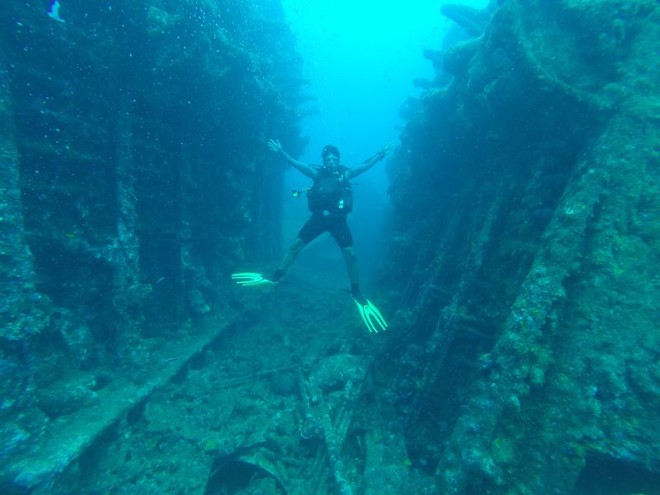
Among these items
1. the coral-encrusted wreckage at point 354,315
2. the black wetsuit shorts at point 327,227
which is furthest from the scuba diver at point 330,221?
the coral-encrusted wreckage at point 354,315

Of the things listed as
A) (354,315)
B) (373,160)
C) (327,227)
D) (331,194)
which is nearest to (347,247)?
(327,227)

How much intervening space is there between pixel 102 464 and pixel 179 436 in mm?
1064

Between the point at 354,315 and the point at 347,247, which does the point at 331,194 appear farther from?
the point at 354,315

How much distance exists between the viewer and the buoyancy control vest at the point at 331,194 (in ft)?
23.7

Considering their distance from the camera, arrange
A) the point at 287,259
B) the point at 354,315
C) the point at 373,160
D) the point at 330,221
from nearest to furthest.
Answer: the point at 287,259 → the point at 330,221 → the point at 373,160 → the point at 354,315

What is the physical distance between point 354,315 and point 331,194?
365 cm

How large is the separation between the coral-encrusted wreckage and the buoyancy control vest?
2.28 meters

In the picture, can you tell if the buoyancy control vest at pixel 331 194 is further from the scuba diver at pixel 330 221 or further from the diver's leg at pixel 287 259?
the diver's leg at pixel 287 259

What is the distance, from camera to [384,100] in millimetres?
131750

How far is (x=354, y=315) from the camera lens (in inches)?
370

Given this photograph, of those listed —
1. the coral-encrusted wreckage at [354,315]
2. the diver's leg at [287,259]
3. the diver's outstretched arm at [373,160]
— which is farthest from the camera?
the diver's outstretched arm at [373,160]

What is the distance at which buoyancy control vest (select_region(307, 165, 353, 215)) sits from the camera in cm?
723

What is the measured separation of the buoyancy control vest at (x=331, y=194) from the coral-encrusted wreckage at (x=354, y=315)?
2.28 metres

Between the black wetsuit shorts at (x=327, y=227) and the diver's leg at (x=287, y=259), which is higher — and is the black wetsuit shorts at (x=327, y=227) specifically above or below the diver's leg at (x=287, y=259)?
above
